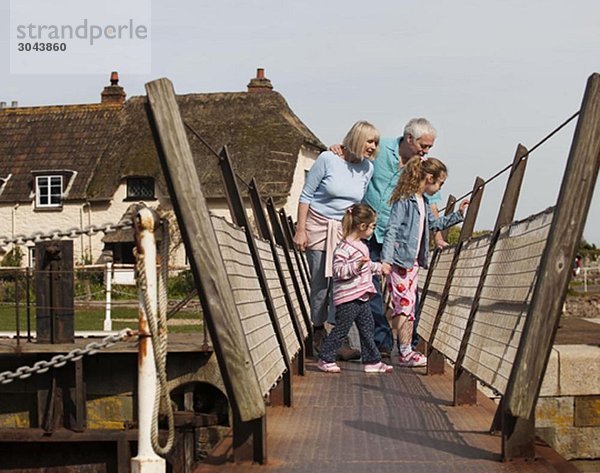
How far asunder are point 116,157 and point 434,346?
44283 mm

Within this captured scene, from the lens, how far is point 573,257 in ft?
15.3

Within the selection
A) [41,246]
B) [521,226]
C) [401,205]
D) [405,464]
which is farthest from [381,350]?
[41,246]

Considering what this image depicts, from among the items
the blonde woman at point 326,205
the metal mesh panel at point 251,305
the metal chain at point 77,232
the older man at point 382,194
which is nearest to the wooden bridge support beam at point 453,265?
the blonde woman at point 326,205

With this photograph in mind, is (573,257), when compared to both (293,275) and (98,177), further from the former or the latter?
(98,177)

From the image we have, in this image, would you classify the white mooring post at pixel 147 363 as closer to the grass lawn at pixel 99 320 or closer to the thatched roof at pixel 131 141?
the grass lawn at pixel 99 320

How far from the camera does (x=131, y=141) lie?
5288 centimetres

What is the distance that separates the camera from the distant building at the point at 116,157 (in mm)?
49688

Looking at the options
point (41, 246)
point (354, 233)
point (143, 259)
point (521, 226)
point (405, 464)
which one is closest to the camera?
point (143, 259)

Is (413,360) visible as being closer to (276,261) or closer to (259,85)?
(276,261)

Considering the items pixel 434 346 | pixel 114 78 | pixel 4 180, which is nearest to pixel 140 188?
pixel 4 180

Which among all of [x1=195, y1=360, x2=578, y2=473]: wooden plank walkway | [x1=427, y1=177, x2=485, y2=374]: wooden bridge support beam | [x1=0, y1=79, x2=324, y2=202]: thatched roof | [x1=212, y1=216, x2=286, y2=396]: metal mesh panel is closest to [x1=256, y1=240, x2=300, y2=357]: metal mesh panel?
[x1=195, y1=360, x2=578, y2=473]: wooden plank walkway

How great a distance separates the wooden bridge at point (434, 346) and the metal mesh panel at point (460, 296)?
0.8 inches

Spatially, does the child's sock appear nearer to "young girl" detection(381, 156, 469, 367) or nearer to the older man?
"young girl" detection(381, 156, 469, 367)

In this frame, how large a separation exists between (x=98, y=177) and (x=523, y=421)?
47.3 metres
